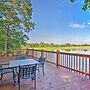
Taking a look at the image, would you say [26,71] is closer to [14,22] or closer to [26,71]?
[26,71]

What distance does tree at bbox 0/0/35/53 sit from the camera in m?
11.8

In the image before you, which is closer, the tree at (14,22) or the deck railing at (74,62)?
the deck railing at (74,62)

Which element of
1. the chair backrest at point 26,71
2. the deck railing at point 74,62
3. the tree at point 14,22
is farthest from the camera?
the tree at point 14,22

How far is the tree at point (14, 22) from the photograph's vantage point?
11.8m

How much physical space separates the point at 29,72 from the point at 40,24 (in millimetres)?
10779

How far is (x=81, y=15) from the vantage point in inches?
594

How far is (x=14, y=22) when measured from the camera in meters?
12.2

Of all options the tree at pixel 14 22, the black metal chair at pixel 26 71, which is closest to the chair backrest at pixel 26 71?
the black metal chair at pixel 26 71

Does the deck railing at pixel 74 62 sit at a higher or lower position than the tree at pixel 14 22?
lower

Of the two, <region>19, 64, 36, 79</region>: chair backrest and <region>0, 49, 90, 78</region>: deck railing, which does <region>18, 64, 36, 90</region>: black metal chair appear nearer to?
<region>19, 64, 36, 79</region>: chair backrest

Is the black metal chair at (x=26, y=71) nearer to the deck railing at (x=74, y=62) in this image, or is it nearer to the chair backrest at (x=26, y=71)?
the chair backrest at (x=26, y=71)

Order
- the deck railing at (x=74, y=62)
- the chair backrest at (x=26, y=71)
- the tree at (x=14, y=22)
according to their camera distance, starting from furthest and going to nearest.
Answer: the tree at (x=14, y=22) → the deck railing at (x=74, y=62) → the chair backrest at (x=26, y=71)

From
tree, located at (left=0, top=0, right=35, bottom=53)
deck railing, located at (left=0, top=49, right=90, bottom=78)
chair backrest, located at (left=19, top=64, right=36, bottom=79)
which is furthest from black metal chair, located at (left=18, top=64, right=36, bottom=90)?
tree, located at (left=0, top=0, right=35, bottom=53)

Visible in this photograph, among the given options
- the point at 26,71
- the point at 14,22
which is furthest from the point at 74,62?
the point at 14,22
